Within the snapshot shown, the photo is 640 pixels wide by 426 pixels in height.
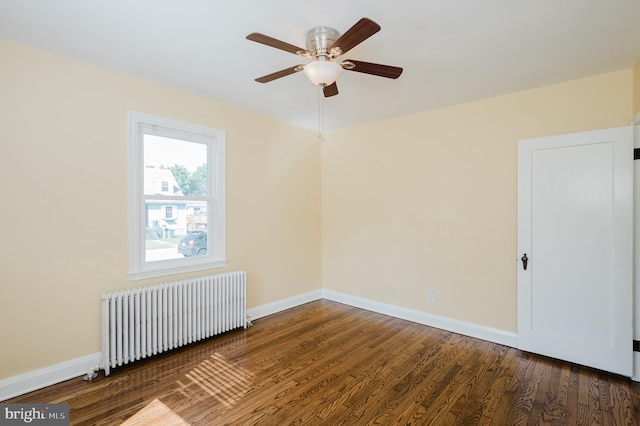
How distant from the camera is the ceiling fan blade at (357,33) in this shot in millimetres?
1605

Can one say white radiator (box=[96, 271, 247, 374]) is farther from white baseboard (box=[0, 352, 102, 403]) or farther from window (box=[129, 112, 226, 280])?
window (box=[129, 112, 226, 280])

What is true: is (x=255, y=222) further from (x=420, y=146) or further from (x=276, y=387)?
(x=420, y=146)

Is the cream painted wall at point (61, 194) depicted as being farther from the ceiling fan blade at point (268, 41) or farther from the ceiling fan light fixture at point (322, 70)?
the ceiling fan light fixture at point (322, 70)

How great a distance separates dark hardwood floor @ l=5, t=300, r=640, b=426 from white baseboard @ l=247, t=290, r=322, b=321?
1.98 feet

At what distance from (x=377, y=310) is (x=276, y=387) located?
7.11 feet

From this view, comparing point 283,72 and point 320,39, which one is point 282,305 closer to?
point 283,72

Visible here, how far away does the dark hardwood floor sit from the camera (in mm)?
2107

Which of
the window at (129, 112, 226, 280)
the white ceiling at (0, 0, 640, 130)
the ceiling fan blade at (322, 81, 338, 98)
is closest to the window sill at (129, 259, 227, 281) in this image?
the window at (129, 112, 226, 280)

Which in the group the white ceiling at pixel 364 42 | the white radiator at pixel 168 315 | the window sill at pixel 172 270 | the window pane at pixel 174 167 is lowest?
the white radiator at pixel 168 315

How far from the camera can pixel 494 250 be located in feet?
10.9

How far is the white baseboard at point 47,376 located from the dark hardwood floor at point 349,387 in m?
0.07

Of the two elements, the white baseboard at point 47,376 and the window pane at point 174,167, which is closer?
the white baseboard at point 47,376

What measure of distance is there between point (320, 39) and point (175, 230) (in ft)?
8.08

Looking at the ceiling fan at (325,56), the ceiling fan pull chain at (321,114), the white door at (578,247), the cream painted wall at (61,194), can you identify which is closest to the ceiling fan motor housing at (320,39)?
the ceiling fan at (325,56)
